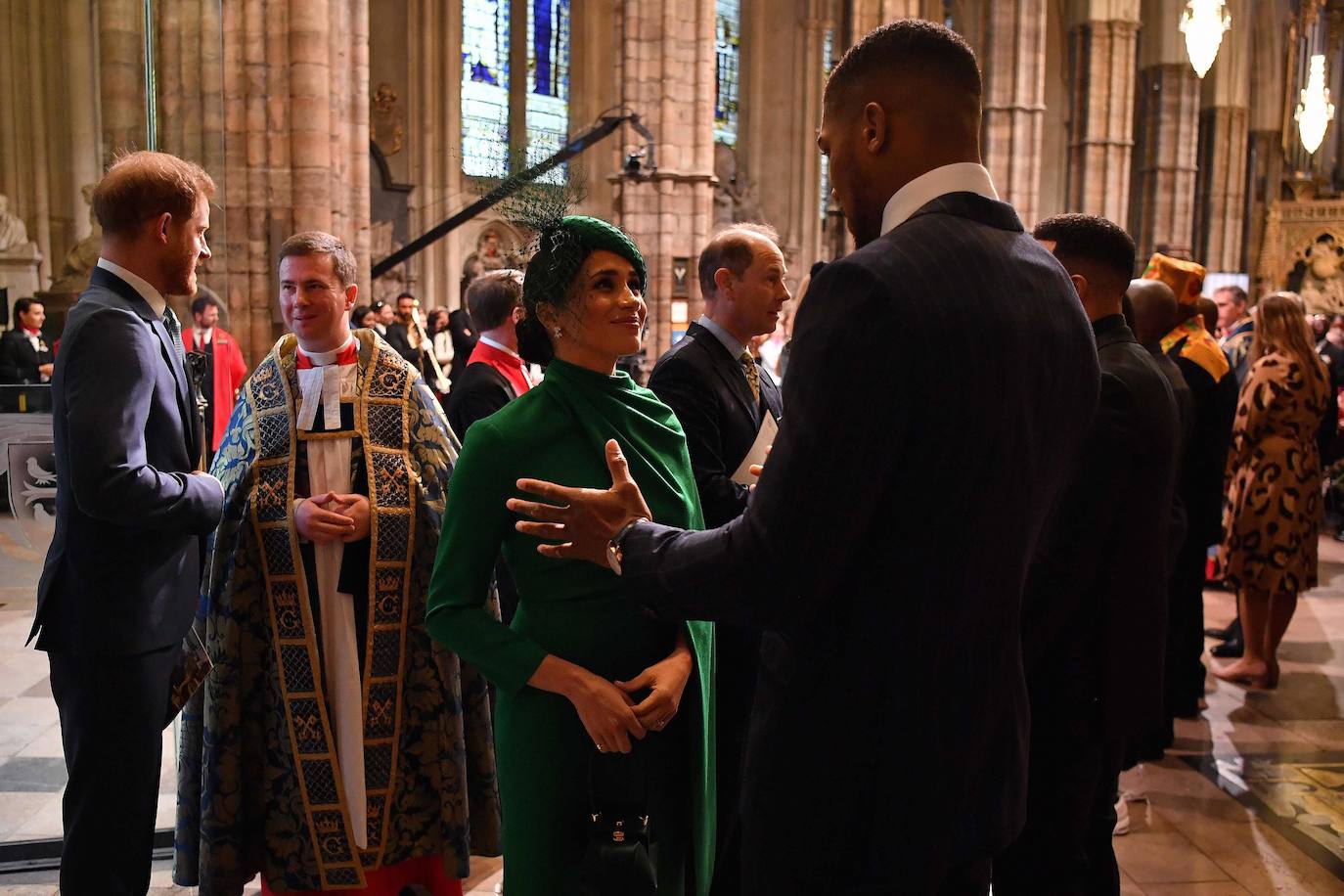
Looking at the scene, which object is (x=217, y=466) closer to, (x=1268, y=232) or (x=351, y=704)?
(x=351, y=704)

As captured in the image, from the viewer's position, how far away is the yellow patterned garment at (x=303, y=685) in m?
2.59

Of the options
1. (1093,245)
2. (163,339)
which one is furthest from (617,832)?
(1093,245)

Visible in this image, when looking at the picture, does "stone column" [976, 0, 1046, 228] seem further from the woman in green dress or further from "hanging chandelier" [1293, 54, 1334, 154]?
the woman in green dress

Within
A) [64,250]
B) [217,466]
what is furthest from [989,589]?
[64,250]

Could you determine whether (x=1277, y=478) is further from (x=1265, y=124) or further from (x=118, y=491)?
(x=1265, y=124)

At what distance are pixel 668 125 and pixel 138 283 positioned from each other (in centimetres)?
1289

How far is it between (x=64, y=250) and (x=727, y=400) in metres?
2.82

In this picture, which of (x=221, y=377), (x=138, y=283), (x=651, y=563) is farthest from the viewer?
(x=221, y=377)

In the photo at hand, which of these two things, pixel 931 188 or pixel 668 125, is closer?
pixel 931 188

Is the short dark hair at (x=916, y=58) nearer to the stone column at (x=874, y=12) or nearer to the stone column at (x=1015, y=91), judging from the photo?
the stone column at (x=874, y=12)

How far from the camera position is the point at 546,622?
5.95 feet

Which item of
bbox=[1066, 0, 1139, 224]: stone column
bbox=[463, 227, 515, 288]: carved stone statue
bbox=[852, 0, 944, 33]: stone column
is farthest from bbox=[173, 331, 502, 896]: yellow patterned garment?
bbox=[1066, 0, 1139, 224]: stone column

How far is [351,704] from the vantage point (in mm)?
2619

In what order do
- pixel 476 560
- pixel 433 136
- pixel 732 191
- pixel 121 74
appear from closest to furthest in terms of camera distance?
pixel 476 560 < pixel 121 74 < pixel 433 136 < pixel 732 191
